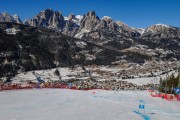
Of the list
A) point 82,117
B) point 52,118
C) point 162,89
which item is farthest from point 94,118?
point 162,89

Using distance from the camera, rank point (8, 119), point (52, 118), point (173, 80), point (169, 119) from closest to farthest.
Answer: point (8, 119) < point (52, 118) < point (169, 119) < point (173, 80)

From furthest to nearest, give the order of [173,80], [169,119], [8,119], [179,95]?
[173,80] → [179,95] → [169,119] → [8,119]

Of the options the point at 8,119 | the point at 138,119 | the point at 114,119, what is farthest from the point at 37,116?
the point at 138,119

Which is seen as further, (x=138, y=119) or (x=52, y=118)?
(x=138, y=119)

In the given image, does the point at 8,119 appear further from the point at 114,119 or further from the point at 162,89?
the point at 162,89

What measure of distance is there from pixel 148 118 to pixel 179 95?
49466 mm

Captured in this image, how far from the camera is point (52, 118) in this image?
34.3 meters

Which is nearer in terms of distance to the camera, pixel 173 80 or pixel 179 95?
pixel 179 95

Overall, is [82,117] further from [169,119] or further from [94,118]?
[169,119]

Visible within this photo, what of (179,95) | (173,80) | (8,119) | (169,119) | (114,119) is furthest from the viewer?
(173,80)

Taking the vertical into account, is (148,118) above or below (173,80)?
below

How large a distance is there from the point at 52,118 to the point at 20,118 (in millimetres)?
3597

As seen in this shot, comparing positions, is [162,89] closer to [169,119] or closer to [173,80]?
[173,80]

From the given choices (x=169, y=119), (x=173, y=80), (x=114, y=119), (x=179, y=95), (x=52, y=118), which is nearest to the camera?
(x=52, y=118)
